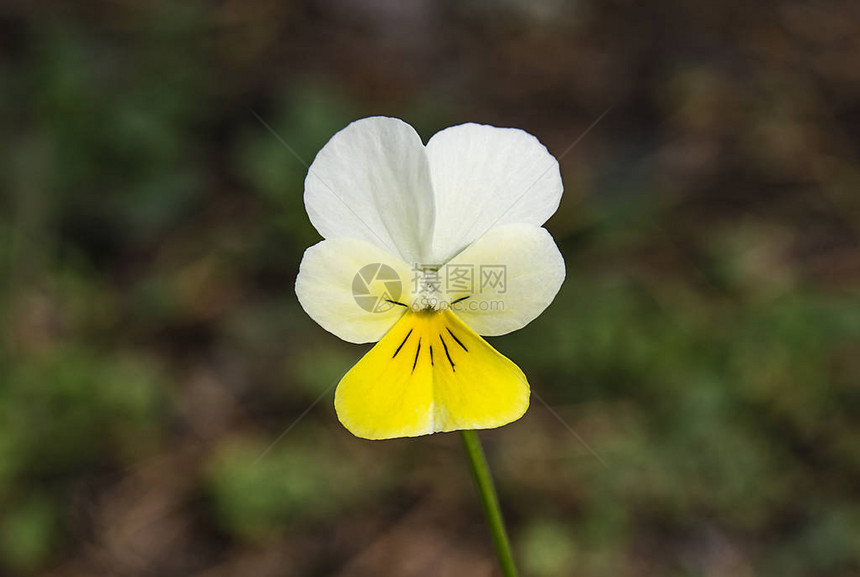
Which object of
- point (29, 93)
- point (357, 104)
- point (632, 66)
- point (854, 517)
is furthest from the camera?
point (632, 66)

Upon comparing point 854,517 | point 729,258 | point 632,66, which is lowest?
point 854,517

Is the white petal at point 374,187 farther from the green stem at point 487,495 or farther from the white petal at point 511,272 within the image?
the green stem at point 487,495

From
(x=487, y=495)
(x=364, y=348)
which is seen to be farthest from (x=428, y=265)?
(x=364, y=348)

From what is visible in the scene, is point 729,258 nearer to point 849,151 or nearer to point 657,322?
point 657,322

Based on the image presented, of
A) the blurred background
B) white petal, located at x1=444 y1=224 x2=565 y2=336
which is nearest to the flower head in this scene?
white petal, located at x1=444 y1=224 x2=565 y2=336

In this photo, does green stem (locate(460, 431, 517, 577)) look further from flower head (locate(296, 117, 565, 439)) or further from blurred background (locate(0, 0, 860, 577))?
blurred background (locate(0, 0, 860, 577))

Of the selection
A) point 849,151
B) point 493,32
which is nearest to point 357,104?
point 493,32

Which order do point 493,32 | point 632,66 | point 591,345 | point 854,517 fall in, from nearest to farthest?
point 854,517 → point 591,345 → point 632,66 → point 493,32
